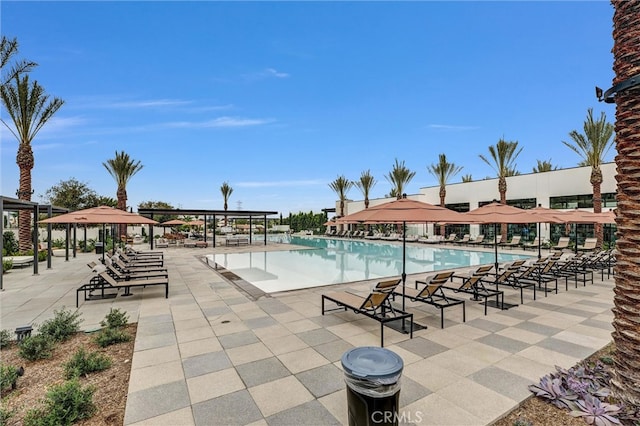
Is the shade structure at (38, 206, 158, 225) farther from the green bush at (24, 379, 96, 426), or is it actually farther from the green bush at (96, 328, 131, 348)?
the green bush at (24, 379, 96, 426)

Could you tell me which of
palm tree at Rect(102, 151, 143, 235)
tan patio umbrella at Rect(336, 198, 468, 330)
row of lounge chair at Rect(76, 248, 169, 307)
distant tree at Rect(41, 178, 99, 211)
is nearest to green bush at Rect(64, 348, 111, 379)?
row of lounge chair at Rect(76, 248, 169, 307)

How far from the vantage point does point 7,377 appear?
3455 mm

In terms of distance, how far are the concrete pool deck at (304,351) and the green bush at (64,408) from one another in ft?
1.33

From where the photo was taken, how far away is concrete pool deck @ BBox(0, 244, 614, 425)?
3051mm

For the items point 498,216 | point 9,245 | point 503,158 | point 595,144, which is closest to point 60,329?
point 498,216

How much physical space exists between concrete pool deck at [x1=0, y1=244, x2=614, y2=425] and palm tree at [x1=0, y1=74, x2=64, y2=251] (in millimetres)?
10483

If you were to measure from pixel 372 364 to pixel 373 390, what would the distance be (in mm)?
180

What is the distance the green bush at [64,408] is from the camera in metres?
2.69

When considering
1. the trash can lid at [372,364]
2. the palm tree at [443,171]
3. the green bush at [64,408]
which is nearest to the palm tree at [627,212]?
the trash can lid at [372,364]

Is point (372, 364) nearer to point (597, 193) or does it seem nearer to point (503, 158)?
point (597, 193)

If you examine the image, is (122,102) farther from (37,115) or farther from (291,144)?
(291,144)

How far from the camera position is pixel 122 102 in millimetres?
18516

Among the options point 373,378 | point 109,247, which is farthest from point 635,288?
point 109,247

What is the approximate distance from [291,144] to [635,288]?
32.0 meters
